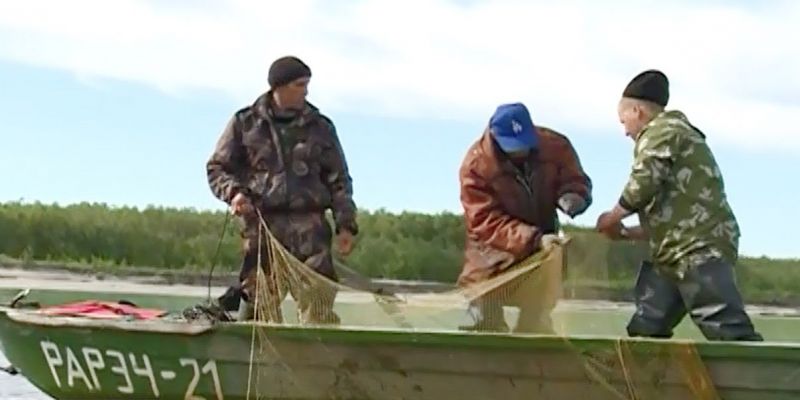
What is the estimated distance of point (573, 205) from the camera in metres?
8.62

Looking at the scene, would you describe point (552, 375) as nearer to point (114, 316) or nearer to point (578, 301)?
point (578, 301)

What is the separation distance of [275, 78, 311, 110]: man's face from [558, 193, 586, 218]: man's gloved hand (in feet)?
4.55

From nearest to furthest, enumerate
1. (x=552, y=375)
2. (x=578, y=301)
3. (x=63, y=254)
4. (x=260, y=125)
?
(x=552, y=375)
(x=578, y=301)
(x=260, y=125)
(x=63, y=254)

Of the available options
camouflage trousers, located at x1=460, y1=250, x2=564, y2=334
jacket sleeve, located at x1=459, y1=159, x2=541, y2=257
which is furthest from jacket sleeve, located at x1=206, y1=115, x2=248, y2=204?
camouflage trousers, located at x1=460, y1=250, x2=564, y2=334

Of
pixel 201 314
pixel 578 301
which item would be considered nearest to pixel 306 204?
pixel 201 314

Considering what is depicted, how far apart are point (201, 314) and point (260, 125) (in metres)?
1.02

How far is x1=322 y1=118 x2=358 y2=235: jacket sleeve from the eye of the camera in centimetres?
924

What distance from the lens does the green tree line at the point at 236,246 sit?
8.70 meters

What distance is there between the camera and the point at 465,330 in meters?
8.48

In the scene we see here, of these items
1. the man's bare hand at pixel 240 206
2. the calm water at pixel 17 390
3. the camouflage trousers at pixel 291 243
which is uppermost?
the man's bare hand at pixel 240 206

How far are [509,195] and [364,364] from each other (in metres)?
1.04

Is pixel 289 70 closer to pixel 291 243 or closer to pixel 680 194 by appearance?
pixel 291 243

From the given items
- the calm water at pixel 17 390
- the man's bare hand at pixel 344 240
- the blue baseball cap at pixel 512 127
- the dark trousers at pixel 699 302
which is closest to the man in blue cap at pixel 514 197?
the blue baseball cap at pixel 512 127

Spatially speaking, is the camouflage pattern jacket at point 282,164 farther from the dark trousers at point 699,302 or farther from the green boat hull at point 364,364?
the dark trousers at point 699,302
